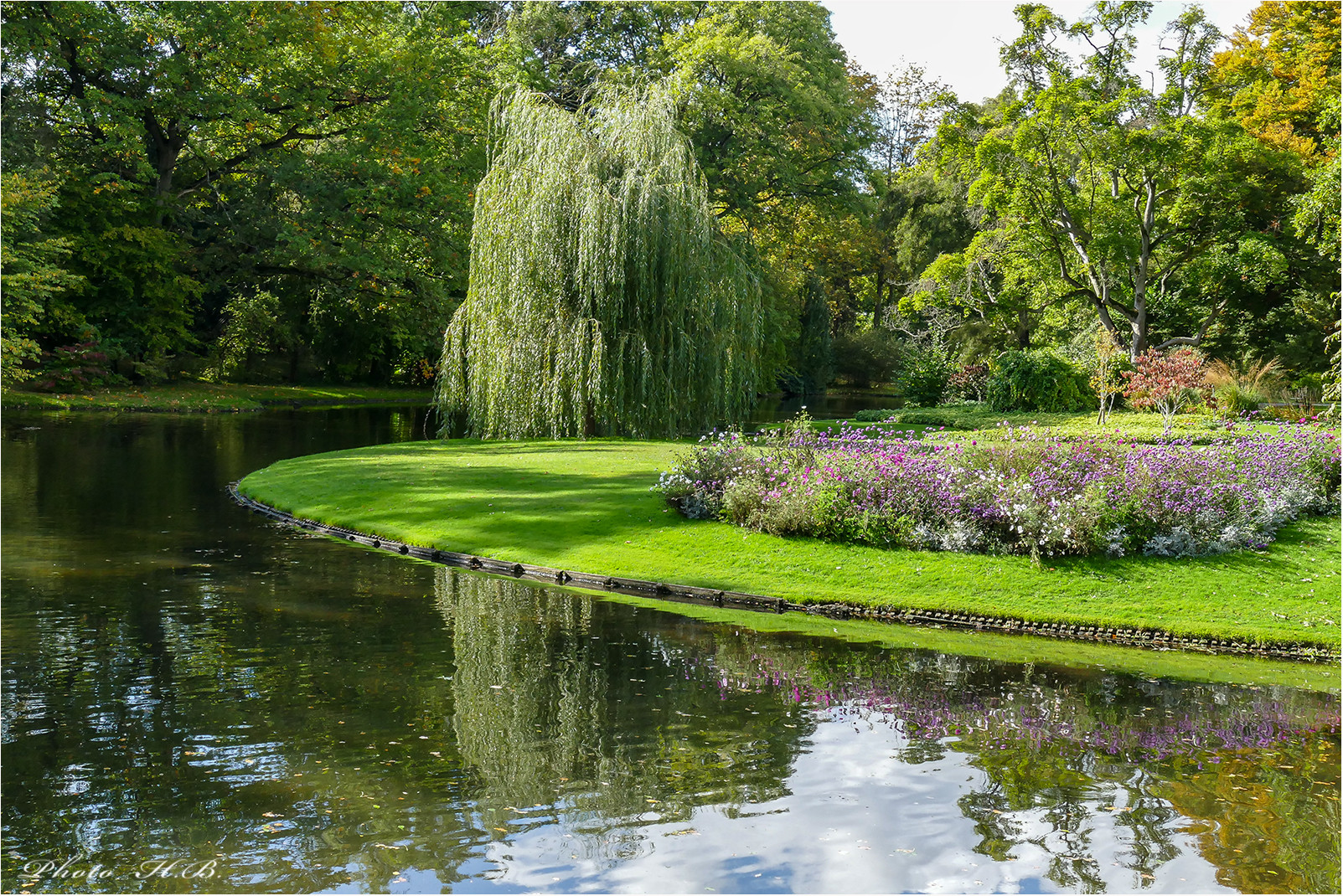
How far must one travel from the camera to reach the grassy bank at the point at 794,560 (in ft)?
34.7

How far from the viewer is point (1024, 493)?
12.2 m

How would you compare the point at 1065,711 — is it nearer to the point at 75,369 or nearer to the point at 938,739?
the point at 938,739

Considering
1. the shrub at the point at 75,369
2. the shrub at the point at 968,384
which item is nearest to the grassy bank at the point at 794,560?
the shrub at the point at 968,384

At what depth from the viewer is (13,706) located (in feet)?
24.0

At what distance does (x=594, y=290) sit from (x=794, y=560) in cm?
1079

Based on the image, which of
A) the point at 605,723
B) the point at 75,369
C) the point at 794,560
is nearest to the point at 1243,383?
the point at 794,560

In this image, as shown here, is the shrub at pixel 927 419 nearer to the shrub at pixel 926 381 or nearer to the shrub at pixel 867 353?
the shrub at pixel 926 381

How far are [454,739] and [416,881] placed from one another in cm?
192

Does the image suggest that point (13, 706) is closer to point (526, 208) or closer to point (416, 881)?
point (416, 881)

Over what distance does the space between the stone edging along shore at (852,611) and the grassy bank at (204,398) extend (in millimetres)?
24073

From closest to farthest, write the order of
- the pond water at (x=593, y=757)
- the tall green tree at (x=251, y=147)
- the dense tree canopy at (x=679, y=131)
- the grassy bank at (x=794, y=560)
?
the pond water at (x=593, y=757)
the grassy bank at (x=794, y=560)
the dense tree canopy at (x=679, y=131)
the tall green tree at (x=251, y=147)

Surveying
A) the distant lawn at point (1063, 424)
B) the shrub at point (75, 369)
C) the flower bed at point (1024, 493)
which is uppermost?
the shrub at point (75, 369)

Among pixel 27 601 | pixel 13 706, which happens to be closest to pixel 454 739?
pixel 13 706

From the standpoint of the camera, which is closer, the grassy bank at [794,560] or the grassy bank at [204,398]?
the grassy bank at [794,560]
